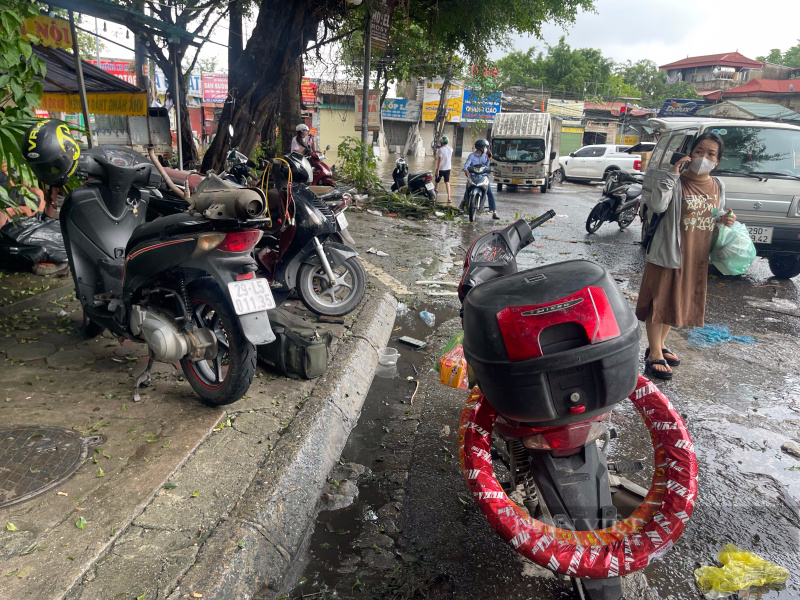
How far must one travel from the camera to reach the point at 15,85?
307cm

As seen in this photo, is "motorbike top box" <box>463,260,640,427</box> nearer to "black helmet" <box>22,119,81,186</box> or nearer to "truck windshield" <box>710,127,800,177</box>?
"black helmet" <box>22,119,81,186</box>

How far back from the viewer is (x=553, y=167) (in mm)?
20281

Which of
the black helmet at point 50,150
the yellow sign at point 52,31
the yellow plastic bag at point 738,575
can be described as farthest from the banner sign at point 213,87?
the yellow plastic bag at point 738,575

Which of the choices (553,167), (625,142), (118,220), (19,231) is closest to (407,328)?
(118,220)

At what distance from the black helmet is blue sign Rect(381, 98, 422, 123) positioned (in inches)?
1475

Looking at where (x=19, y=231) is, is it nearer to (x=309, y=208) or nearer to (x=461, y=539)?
(x=309, y=208)

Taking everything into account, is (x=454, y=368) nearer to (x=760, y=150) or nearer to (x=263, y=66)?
(x=760, y=150)

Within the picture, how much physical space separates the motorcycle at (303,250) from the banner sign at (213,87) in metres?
35.2

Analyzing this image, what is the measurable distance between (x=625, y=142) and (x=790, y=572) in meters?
42.2

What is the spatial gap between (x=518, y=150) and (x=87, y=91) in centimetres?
1348

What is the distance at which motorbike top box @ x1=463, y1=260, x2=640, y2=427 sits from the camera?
1680 mm

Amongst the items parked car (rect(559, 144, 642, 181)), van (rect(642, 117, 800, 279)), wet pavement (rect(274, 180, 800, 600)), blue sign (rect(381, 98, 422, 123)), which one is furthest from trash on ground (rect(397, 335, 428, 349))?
blue sign (rect(381, 98, 422, 123))

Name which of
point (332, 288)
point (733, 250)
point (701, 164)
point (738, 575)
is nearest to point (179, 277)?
point (332, 288)

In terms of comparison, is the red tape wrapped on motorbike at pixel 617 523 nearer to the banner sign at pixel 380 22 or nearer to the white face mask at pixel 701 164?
the white face mask at pixel 701 164
